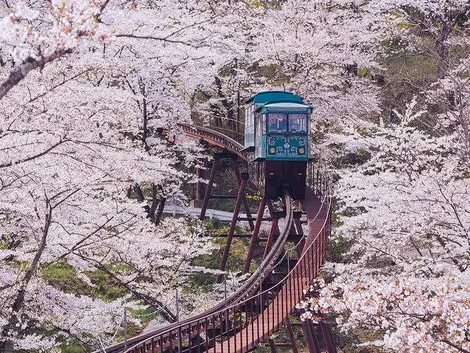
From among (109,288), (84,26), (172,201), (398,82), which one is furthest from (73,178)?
(398,82)

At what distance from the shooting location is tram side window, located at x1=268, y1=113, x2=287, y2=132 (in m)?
19.6

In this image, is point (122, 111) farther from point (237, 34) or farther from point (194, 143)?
point (237, 34)

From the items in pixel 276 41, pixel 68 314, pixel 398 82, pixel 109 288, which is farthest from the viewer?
pixel 398 82

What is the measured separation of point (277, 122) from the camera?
19625 mm

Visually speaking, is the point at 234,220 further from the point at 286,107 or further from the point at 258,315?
the point at 258,315

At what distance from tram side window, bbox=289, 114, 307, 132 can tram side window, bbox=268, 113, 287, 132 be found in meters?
0.17

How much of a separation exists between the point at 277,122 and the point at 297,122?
559 millimetres

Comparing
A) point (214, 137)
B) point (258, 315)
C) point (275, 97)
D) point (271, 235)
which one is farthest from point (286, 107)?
point (258, 315)

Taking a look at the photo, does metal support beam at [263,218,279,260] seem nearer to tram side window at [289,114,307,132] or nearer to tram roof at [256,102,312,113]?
tram side window at [289,114,307,132]

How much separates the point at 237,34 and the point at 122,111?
1376 cm

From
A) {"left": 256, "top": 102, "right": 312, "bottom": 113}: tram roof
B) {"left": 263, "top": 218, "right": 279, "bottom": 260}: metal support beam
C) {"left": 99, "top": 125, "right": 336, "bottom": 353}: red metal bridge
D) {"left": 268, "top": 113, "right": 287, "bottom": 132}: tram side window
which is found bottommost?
{"left": 99, "top": 125, "right": 336, "bottom": 353}: red metal bridge

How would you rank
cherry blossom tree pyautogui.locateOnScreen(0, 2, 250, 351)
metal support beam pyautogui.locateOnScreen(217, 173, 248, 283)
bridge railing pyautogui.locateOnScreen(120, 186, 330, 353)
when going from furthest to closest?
metal support beam pyautogui.locateOnScreen(217, 173, 248, 283), bridge railing pyautogui.locateOnScreen(120, 186, 330, 353), cherry blossom tree pyautogui.locateOnScreen(0, 2, 250, 351)

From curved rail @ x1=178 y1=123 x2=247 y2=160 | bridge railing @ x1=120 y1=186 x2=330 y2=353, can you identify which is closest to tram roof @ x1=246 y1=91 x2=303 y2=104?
curved rail @ x1=178 y1=123 x2=247 y2=160

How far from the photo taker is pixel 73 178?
13.0 meters
